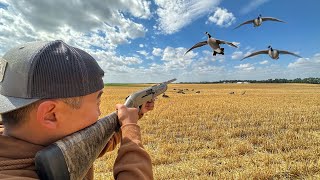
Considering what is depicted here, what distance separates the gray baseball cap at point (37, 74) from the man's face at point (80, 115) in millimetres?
71

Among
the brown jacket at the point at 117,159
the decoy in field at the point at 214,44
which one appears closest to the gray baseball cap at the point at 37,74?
the brown jacket at the point at 117,159

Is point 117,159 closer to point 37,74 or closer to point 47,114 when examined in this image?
point 47,114

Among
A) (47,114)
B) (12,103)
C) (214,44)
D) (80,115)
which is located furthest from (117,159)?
(214,44)

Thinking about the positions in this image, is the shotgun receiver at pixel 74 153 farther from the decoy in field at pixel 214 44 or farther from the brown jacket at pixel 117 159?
the decoy in field at pixel 214 44

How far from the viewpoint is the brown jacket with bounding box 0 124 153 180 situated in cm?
128

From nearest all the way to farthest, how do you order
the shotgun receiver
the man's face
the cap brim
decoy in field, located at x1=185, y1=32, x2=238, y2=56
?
the shotgun receiver → the cap brim → the man's face → decoy in field, located at x1=185, y1=32, x2=238, y2=56

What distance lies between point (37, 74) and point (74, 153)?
39cm

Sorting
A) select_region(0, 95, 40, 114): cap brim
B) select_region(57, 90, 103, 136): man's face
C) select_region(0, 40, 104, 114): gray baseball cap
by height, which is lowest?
select_region(57, 90, 103, 136): man's face

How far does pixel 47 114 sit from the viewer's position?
1509 millimetres

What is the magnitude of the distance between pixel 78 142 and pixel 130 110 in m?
0.67

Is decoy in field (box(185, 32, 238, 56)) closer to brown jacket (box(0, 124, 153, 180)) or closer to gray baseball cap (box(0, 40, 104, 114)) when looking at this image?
brown jacket (box(0, 124, 153, 180))

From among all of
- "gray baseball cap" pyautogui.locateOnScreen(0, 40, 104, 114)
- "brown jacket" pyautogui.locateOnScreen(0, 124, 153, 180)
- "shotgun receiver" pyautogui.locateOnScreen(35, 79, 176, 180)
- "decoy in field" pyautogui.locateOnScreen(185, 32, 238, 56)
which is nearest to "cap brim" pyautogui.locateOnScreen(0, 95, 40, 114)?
"gray baseball cap" pyautogui.locateOnScreen(0, 40, 104, 114)

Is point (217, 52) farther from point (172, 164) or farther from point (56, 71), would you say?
point (56, 71)

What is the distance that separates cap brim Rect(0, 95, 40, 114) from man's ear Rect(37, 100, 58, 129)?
48 millimetres
